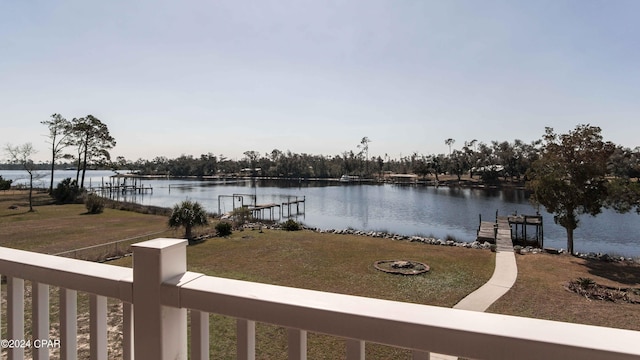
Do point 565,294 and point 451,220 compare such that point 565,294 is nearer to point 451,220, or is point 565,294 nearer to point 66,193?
point 451,220

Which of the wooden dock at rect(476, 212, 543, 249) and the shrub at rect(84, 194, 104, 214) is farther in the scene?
the shrub at rect(84, 194, 104, 214)

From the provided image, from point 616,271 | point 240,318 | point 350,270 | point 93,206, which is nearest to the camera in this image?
point 240,318

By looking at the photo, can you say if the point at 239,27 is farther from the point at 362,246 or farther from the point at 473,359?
the point at 362,246

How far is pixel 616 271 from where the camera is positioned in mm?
13828

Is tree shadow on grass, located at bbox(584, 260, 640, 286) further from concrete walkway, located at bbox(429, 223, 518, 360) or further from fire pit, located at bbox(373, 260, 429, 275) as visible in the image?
fire pit, located at bbox(373, 260, 429, 275)

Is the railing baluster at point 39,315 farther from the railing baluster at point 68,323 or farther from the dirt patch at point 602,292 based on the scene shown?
the dirt patch at point 602,292

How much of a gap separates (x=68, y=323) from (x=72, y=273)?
229 mm

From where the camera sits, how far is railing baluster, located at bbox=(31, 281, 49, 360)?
4.69 feet

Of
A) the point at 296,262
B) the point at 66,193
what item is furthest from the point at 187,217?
the point at 66,193

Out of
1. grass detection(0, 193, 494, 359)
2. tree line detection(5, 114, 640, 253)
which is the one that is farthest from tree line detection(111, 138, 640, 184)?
grass detection(0, 193, 494, 359)

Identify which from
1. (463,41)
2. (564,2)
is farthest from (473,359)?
(463,41)

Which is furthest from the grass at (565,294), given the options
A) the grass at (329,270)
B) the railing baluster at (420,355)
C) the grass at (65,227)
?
the grass at (65,227)

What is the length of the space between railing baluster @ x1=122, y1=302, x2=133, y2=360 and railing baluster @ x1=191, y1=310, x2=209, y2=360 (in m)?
0.26

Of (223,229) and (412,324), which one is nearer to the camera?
(412,324)
